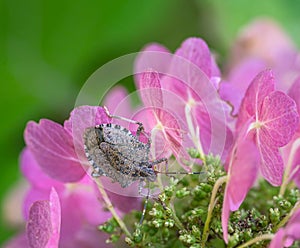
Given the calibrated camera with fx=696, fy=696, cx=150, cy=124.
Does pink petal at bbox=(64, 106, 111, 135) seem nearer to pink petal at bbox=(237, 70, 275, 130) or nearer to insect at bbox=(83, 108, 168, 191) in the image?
insect at bbox=(83, 108, 168, 191)

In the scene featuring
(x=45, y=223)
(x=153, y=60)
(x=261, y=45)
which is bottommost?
(x=45, y=223)

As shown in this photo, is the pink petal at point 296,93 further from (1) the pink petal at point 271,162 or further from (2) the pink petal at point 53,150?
(2) the pink petal at point 53,150

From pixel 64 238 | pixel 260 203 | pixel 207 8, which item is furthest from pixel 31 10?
pixel 260 203

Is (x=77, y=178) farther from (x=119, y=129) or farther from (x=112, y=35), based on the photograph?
(x=112, y=35)

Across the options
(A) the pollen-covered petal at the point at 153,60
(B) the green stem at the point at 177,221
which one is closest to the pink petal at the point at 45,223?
(B) the green stem at the point at 177,221

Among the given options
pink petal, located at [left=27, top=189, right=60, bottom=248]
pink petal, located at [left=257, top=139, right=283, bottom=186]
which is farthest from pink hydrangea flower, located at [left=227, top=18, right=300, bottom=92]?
pink petal, located at [left=27, top=189, right=60, bottom=248]

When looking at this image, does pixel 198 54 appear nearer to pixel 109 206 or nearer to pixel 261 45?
pixel 109 206

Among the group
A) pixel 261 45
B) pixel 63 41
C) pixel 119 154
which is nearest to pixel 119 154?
pixel 119 154
